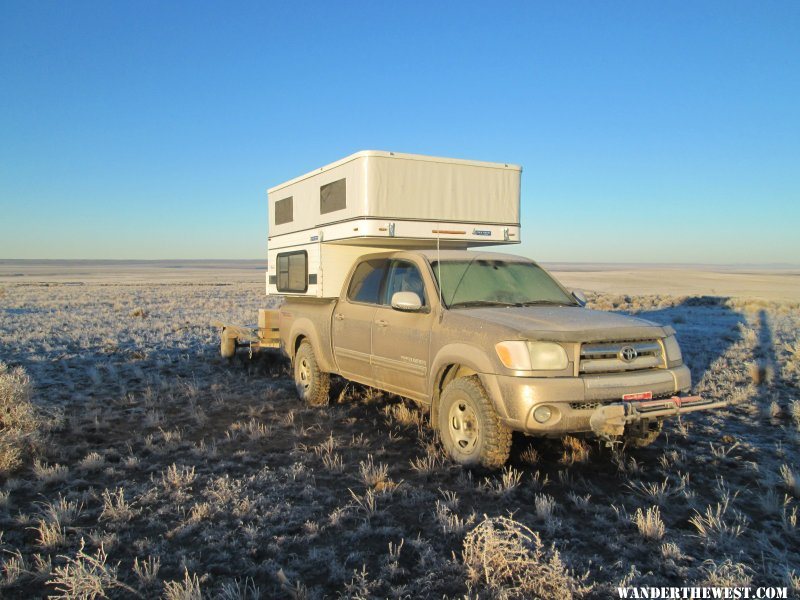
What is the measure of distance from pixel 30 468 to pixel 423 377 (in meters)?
3.68

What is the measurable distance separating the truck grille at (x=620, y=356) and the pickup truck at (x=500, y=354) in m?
0.01

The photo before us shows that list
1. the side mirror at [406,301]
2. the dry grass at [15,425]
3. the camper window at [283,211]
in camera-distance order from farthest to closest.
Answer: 1. the camper window at [283,211]
2. the side mirror at [406,301]
3. the dry grass at [15,425]

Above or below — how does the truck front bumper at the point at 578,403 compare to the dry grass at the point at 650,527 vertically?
above

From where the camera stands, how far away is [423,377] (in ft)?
19.8

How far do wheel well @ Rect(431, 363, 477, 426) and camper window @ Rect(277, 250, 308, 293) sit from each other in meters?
3.27

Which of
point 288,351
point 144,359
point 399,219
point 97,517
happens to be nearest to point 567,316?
point 399,219

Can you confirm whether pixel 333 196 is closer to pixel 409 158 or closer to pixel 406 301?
pixel 409 158

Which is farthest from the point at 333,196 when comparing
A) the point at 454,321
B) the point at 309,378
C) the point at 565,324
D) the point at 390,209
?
the point at 565,324

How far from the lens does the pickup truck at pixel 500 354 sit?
4.86 m

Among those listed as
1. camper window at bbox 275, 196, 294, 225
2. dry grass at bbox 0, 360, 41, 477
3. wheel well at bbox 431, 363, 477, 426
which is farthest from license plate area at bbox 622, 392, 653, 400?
camper window at bbox 275, 196, 294, 225

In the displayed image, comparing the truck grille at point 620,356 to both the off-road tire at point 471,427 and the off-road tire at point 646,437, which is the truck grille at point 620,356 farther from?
the off-road tire at point 471,427

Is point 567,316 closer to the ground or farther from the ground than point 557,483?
farther from the ground

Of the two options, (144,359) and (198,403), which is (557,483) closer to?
(198,403)

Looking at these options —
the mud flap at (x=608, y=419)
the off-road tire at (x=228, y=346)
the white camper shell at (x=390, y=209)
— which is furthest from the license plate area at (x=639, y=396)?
the off-road tire at (x=228, y=346)
